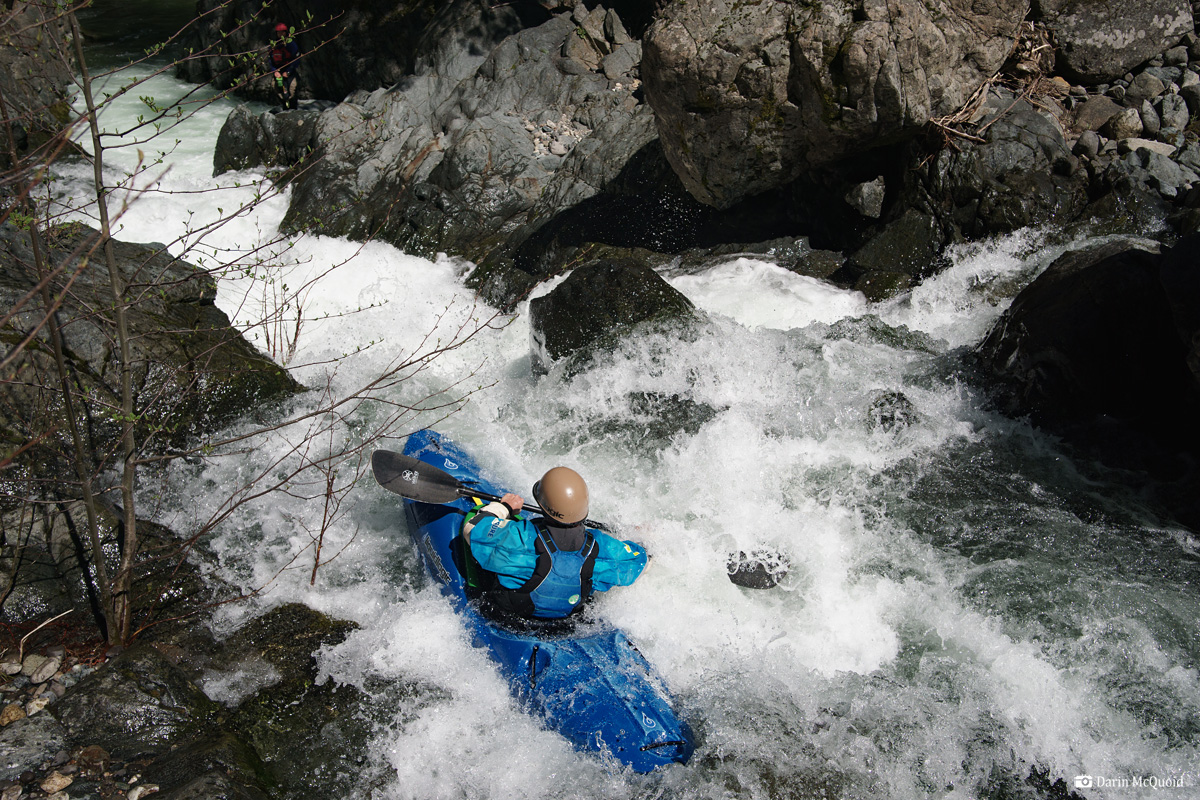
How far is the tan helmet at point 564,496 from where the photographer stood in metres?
3.41

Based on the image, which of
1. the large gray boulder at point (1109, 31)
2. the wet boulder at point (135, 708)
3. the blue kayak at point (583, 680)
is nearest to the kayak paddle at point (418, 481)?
the blue kayak at point (583, 680)

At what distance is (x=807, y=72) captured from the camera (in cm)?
589

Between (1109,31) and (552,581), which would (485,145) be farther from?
(552,581)

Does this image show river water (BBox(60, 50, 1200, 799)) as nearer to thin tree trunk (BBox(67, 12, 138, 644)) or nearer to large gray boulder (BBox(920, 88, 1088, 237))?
large gray boulder (BBox(920, 88, 1088, 237))

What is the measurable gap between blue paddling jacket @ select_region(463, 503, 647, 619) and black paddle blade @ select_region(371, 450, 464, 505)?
532mm

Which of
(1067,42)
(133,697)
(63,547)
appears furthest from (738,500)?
(1067,42)

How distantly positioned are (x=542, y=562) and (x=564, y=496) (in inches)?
12.7

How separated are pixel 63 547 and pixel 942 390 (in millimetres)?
5302

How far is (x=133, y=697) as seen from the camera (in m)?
3.21

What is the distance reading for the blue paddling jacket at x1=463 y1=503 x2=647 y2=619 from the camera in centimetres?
350

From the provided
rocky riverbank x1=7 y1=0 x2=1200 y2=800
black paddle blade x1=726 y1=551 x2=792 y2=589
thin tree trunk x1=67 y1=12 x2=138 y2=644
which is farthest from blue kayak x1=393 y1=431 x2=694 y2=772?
thin tree trunk x1=67 y1=12 x2=138 y2=644

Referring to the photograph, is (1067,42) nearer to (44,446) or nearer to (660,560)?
(660,560)

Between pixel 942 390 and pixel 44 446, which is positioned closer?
pixel 44 446

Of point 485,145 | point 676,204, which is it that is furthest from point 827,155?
point 485,145
